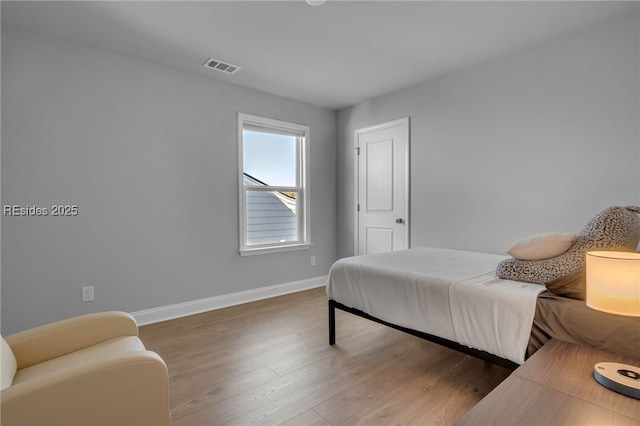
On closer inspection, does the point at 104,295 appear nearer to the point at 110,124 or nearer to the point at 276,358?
the point at 110,124

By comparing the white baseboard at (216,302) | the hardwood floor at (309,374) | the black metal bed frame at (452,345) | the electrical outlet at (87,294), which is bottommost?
the hardwood floor at (309,374)

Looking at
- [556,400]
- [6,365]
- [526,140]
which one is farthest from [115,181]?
[526,140]

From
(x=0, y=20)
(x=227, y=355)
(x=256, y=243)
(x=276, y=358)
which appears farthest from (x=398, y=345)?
(x=0, y=20)

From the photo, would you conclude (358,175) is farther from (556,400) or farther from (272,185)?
(556,400)

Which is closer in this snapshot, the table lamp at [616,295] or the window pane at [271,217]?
the table lamp at [616,295]

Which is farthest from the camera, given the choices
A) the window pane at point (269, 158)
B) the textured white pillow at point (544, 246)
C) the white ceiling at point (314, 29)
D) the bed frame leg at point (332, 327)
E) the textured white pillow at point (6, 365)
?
the window pane at point (269, 158)

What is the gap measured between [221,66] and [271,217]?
1.85 meters

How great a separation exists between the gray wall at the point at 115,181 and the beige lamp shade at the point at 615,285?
130 inches

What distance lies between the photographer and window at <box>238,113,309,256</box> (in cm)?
390

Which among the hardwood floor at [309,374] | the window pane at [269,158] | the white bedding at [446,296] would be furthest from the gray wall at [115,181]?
the white bedding at [446,296]

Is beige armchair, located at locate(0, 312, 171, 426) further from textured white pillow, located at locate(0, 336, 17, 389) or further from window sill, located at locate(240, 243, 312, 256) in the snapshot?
window sill, located at locate(240, 243, 312, 256)

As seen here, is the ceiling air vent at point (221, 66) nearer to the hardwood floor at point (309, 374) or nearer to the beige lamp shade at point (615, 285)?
the hardwood floor at point (309, 374)

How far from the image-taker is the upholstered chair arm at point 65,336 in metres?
1.49

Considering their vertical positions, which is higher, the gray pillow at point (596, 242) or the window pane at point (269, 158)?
the window pane at point (269, 158)
